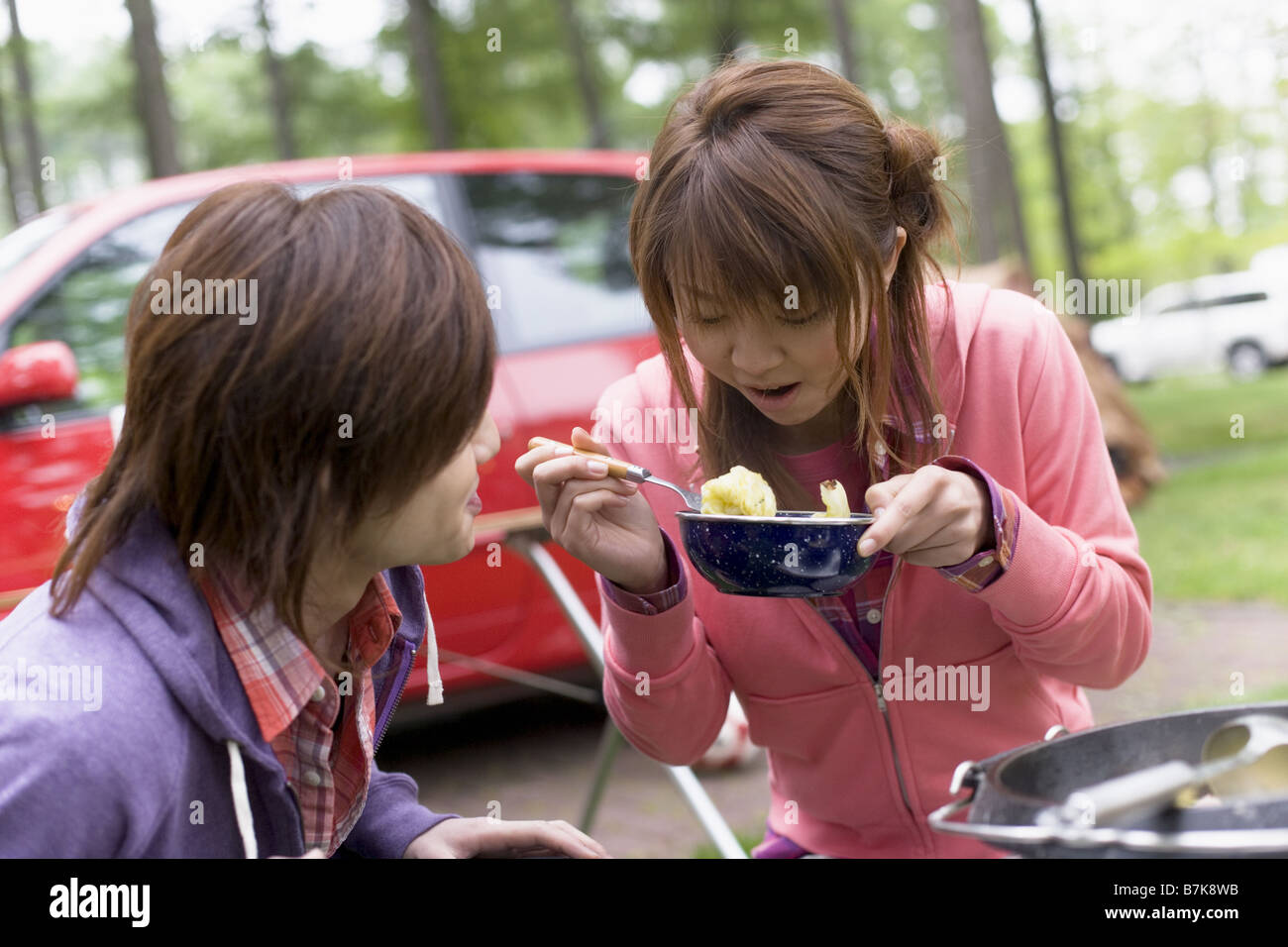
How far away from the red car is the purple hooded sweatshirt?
1465 mm

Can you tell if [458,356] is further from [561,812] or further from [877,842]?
[561,812]

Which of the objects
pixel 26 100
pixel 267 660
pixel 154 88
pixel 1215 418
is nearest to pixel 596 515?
pixel 267 660

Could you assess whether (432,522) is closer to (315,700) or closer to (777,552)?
(315,700)

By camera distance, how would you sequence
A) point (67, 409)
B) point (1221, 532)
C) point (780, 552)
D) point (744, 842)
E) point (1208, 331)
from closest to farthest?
point (780, 552) < point (67, 409) < point (744, 842) < point (1221, 532) < point (1208, 331)

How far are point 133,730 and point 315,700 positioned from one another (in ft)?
1.03

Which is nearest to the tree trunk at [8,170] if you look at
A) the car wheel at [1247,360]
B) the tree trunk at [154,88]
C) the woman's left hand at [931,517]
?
the tree trunk at [154,88]

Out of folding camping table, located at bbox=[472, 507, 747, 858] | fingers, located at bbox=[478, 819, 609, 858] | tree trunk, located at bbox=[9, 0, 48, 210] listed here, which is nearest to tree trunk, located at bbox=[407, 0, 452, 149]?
tree trunk, located at bbox=[9, 0, 48, 210]

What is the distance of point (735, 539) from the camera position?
4.71 feet

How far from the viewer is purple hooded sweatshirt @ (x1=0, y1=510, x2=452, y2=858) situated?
109 centimetres

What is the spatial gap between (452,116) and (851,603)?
43.0ft

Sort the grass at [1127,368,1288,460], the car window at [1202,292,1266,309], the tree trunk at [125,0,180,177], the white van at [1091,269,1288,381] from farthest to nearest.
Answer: the car window at [1202,292,1266,309]
the white van at [1091,269,1288,381]
the grass at [1127,368,1288,460]
the tree trunk at [125,0,180,177]

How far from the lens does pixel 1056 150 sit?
1326cm

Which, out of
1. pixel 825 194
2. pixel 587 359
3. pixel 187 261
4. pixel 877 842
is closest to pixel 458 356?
pixel 187 261

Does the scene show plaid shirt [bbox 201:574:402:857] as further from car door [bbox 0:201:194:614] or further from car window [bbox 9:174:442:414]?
car window [bbox 9:174:442:414]
